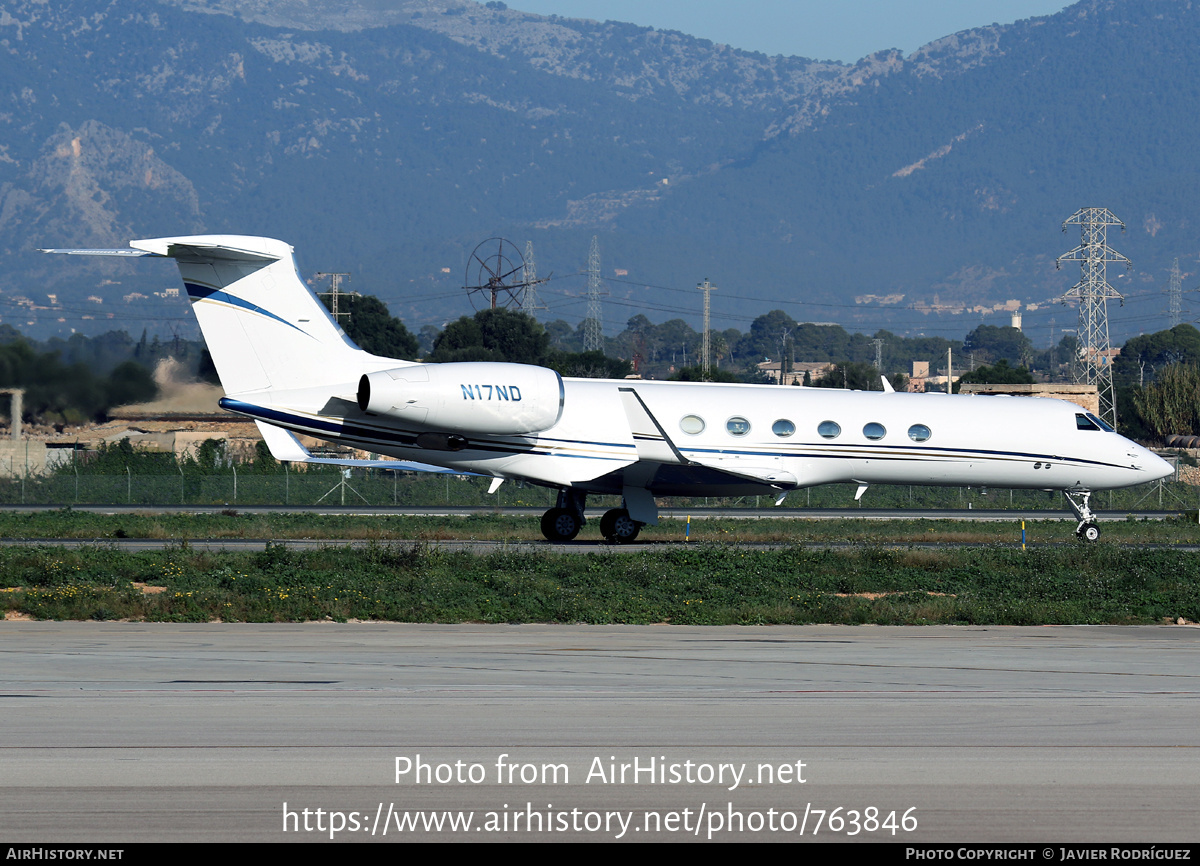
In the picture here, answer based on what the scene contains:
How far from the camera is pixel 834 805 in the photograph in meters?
7.84

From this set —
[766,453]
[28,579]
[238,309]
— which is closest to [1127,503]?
[766,453]

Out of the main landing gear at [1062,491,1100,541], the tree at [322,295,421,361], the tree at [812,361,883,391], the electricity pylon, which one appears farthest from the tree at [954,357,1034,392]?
the main landing gear at [1062,491,1100,541]

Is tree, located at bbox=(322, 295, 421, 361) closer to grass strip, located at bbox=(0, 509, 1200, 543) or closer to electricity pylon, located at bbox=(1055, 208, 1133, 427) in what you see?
electricity pylon, located at bbox=(1055, 208, 1133, 427)

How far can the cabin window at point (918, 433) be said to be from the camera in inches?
1072

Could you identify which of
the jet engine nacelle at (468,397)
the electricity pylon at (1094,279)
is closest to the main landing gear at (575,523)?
the jet engine nacelle at (468,397)

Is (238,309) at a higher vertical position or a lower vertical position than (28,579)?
higher

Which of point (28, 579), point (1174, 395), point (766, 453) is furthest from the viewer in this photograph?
point (1174, 395)

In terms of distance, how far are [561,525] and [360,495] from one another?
1988 cm

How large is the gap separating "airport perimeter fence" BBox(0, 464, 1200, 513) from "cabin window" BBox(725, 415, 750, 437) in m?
14.8

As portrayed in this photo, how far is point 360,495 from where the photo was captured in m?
45.4

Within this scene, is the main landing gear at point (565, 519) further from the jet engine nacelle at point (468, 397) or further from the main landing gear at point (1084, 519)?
the main landing gear at point (1084, 519)
